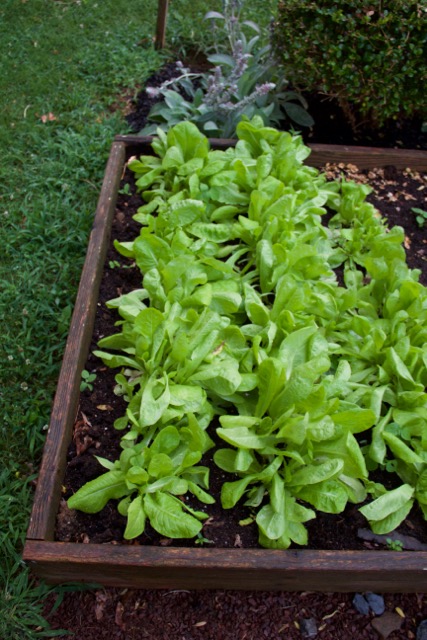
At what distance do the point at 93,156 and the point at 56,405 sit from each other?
2111 millimetres

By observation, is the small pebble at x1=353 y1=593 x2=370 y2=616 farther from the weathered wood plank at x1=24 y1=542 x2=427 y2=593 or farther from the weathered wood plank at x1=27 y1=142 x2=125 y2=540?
the weathered wood plank at x1=27 y1=142 x2=125 y2=540

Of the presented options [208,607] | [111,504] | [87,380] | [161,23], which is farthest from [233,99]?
[208,607]

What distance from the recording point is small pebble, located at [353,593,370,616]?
1.99 metres

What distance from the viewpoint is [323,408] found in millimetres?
1900

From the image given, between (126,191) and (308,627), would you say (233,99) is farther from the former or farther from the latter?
(308,627)

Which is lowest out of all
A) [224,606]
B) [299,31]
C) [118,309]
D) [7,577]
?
[7,577]

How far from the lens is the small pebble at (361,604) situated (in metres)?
1.99

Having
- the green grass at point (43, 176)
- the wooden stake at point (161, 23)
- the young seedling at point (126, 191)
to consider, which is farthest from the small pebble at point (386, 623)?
the wooden stake at point (161, 23)

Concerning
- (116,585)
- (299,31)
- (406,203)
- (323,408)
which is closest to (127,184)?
(299,31)

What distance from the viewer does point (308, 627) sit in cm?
193

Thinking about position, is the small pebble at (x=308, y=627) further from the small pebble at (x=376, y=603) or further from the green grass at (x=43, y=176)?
the green grass at (x=43, y=176)

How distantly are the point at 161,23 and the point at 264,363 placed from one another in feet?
10.9

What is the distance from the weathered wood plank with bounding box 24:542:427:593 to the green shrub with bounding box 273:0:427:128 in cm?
239

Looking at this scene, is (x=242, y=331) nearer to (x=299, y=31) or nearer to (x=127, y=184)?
(x=127, y=184)
